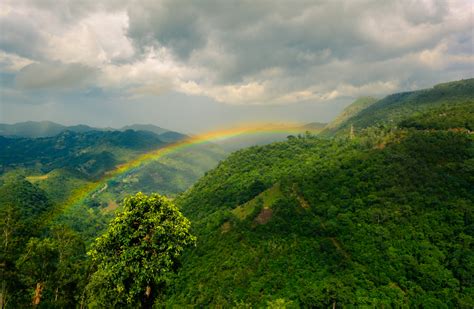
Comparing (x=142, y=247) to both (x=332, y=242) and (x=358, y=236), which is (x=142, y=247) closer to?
(x=332, y=242)

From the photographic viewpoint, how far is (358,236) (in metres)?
78.7

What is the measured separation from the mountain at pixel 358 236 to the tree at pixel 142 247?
34433 millimetres

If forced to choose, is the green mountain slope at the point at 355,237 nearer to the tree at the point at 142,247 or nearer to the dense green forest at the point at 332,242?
the dense green forest at the point at 332,242

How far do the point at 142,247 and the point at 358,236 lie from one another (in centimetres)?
7151

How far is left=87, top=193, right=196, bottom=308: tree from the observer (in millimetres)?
18844

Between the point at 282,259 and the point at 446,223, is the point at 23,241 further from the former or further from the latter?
the point at 446,223

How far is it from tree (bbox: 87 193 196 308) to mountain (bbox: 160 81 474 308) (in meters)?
34.4

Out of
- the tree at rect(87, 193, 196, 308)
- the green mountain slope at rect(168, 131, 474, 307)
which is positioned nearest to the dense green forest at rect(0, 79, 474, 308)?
the green mountain slope at rect(168, 131, 474, 307)

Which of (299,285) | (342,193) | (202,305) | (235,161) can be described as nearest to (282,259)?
(299,285)

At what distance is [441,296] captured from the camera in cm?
6306

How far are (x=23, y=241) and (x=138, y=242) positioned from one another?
591 inches

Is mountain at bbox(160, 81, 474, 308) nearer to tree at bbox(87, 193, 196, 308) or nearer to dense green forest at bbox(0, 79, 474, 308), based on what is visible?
dense green forest at bbox(0, 79, 474, 308)

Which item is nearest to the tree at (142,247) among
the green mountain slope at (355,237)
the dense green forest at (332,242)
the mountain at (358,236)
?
the dense green forest at (332,242)

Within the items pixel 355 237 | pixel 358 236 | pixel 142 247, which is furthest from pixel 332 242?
pixel 142 247
